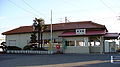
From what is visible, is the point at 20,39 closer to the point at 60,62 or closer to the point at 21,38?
the point at 21,38

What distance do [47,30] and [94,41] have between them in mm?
8273

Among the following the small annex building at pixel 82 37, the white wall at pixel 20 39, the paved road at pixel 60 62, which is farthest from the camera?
the white wall at pixel 20 39

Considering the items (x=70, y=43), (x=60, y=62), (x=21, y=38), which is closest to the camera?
(x=60, y=62)

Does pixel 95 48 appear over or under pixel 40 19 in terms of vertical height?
under

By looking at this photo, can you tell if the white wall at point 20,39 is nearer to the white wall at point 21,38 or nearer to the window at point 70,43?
the white wall at point 21,38

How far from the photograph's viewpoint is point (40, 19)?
29969mm

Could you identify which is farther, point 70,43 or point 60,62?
point 70,43

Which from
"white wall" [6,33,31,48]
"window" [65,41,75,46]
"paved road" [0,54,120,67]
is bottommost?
"paved road" [0,54,120,67]

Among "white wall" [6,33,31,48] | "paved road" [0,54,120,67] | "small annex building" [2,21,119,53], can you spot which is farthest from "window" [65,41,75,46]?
"paved road" [0,54,120,67]

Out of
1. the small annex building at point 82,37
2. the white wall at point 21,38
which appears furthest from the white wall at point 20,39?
the small annex building at point 82,37

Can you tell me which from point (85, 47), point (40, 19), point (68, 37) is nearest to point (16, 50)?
point (40, 19)

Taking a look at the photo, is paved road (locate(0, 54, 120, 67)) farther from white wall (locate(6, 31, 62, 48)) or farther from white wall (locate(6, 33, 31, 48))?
white wall (locate(6, 33, 31, 48))

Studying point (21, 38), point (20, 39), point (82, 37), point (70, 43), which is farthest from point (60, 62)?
point (20, 39)

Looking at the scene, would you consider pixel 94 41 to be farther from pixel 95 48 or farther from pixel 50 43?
pixel 50 43
